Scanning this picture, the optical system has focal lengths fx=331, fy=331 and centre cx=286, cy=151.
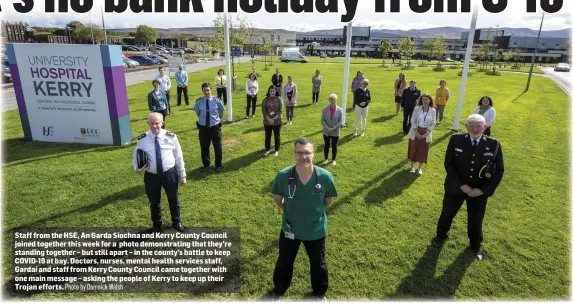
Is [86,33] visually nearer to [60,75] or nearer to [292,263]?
[60,75]

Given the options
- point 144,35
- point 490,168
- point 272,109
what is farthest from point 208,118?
point 144,35

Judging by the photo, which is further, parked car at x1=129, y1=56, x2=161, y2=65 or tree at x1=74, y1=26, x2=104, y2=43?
tree at x1=74, y1=26, x2=104, y2=43

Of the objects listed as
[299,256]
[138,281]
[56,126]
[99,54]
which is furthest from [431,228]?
[56,126]

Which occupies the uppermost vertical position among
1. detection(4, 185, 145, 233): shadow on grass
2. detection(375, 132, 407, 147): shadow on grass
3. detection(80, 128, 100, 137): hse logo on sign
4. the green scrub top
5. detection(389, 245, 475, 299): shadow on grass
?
the green scrub top

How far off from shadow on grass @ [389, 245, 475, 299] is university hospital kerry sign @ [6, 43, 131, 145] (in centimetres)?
876

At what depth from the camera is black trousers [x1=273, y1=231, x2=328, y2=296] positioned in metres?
3.79

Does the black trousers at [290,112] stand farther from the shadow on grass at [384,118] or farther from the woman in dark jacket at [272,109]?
the woman in dark jacket at [272,109]

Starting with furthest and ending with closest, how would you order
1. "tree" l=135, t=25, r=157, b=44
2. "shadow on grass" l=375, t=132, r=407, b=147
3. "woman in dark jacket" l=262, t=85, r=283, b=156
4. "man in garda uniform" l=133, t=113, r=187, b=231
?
"tree" l=135, t=25, r=157, b=44 < "shadow on grass" l=375, t=132, r=407, b=147 < "woman in dark jacket" l=262, t=85, r=283, b=156 < "man in garda uniform" l=133, t=113, r=187, b=231

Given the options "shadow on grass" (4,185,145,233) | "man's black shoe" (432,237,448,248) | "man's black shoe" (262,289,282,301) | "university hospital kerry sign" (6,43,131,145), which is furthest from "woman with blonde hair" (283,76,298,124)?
"man's black shoe" (262,289,282,301)

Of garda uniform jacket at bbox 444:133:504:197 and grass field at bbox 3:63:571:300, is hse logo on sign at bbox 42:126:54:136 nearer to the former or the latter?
grass field at bbox 3:63:571:300

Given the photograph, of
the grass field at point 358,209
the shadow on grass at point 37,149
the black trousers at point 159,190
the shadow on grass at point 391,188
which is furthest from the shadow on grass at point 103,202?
the shadow on grass at point 391,188

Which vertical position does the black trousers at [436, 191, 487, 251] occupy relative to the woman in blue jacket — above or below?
below

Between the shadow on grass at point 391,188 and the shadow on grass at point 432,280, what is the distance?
1820 millimetres

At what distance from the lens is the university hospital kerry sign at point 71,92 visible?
9289mm
